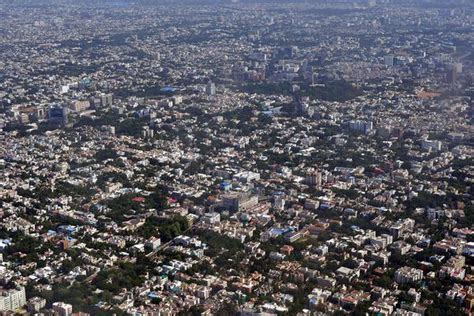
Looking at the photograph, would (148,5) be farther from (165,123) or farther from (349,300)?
(349,300)

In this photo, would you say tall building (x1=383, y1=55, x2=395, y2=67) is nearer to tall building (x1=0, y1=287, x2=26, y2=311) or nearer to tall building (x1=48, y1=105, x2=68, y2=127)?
tall building (x1=48, y1=105, x2=68, y2=127)

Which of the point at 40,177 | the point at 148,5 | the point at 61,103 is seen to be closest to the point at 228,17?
the point at 148,5

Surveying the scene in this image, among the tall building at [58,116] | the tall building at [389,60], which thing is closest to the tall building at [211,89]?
the tall building at [58,116]

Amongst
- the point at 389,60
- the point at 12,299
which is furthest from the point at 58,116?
the point at 389,60

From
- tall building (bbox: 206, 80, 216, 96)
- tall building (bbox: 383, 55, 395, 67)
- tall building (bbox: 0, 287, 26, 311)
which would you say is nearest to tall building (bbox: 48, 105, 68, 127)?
tall building (bbox: 206, 80, 216, 96)

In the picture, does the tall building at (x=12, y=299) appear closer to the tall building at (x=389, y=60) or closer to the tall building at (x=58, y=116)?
the tall building at (x=58, y=116)

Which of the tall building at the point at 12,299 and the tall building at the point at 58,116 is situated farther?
the tall building at the point at 58,116

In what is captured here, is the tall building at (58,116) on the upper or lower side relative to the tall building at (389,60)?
upper

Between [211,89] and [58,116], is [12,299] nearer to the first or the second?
[58,116]
